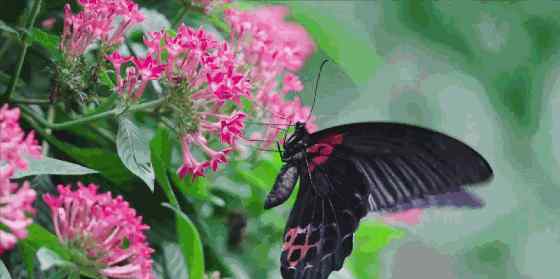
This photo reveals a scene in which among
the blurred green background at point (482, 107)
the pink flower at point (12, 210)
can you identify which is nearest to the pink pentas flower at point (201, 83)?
the pink flower at point (12, 210)

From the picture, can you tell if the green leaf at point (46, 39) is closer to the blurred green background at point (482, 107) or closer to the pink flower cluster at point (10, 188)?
the pink flower cluster at point (10, 188)

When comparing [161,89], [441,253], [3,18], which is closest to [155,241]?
[161,89]

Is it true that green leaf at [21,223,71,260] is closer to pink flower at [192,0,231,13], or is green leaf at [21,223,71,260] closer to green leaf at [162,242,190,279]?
green leaf at [162,242,190,279]

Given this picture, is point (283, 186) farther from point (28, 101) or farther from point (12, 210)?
point (12, 210)

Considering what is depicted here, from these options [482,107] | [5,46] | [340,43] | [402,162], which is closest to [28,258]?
[5,46]

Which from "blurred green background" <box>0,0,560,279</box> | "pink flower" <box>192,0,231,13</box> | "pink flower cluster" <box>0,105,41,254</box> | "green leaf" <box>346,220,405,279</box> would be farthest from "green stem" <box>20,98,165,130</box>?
"blurred green background" <box>0,0,560,279</box>

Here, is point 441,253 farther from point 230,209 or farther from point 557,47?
point 230,209
